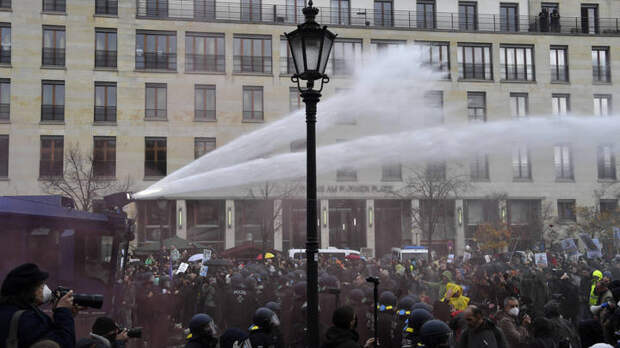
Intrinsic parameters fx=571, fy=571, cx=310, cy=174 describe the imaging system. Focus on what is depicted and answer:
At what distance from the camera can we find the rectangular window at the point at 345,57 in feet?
119

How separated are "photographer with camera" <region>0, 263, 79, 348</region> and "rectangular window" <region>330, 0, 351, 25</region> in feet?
122

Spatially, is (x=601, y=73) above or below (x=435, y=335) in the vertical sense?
above

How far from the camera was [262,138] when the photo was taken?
48.3 ft

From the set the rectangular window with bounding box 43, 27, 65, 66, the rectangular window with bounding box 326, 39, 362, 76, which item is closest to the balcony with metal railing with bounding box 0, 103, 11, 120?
the rectangular window with bounding box 43, 27, 65, 66

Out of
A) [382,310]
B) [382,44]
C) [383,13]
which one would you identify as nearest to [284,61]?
[382,44]

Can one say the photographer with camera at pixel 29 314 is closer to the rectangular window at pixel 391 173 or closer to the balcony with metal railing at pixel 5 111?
the rectangular window at pixel 391 173

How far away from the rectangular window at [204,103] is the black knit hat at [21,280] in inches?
1319

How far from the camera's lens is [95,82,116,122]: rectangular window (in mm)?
36375

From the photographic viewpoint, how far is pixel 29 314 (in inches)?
157

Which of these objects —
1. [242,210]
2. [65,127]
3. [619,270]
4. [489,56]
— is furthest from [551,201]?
[65,127]

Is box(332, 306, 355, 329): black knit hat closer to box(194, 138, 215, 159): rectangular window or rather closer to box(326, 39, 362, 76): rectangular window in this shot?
box(326, 39, 362, 76): rectangular window

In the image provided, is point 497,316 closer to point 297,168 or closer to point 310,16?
point 310,16

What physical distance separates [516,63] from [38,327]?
4162 cm

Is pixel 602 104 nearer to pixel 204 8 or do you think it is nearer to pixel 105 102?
pixel 204 8
